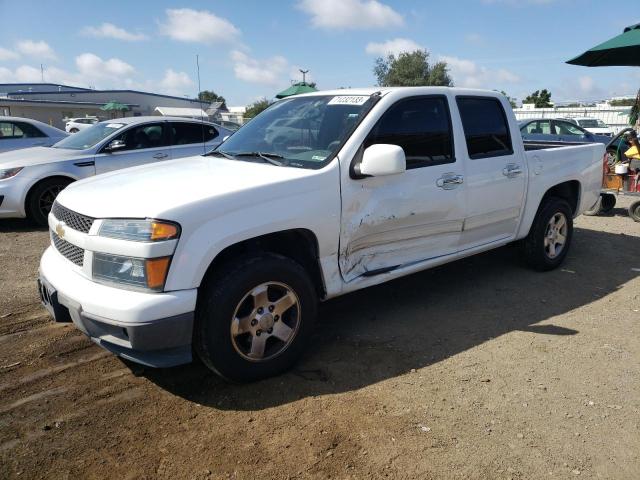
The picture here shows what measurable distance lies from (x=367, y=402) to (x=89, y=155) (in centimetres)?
642

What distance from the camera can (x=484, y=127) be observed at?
14.7ft

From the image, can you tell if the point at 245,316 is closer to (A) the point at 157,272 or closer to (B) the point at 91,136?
(A) the point at 157,272

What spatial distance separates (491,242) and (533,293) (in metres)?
0.68

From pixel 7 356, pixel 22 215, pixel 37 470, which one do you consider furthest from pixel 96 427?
pixel 22 215

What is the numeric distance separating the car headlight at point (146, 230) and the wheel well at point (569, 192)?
4193mm

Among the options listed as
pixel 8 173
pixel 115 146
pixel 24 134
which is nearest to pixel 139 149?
pixel 115 146

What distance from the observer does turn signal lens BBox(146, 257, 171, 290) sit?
267 centimetres

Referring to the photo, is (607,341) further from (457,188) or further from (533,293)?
(457,188)

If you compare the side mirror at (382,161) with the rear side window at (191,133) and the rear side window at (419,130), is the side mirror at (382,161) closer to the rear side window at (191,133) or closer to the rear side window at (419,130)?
the rear side window at (419,130)

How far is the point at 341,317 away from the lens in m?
4.28

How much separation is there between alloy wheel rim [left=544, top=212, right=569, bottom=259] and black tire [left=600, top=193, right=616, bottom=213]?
3261 mm

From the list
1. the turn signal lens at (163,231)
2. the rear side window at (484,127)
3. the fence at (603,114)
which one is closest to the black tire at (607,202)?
the rear side window at (484,127)

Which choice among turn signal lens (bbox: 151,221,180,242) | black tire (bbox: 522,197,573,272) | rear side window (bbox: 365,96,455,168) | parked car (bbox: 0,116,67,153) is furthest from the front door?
parked car (bbox: 0,116,67,153)

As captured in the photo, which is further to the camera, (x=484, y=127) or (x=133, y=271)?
(x=484, y=127)
